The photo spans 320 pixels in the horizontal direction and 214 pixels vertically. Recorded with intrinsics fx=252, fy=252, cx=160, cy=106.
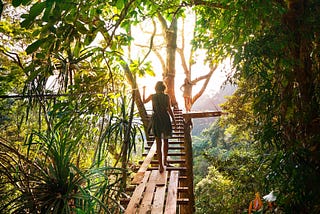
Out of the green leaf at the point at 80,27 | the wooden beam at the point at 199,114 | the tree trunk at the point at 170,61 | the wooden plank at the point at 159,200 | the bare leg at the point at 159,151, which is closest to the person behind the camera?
the green leaf at the point at 80,27

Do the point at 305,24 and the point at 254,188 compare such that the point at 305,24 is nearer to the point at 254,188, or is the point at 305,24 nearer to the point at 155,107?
the point at 155,107

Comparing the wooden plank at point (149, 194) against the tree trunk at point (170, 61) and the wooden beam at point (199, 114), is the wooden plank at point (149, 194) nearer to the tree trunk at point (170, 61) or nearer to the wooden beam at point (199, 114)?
the wooden beam at point (199, 114)

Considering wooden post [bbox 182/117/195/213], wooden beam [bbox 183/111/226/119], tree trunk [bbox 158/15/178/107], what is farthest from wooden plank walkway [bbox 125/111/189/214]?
tree trunk [bbox 158/15/178/107]

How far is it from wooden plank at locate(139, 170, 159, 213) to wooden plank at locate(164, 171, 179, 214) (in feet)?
0.50

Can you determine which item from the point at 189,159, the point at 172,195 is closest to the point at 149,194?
the point at 172,195

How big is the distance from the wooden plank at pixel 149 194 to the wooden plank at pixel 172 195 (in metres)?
0.15

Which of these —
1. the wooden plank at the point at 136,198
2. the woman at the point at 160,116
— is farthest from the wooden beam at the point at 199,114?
the wooden plank at the point at 136,198

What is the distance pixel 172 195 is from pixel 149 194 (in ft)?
0.70

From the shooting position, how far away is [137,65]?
1.93m

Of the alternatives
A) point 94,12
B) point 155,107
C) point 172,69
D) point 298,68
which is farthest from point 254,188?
point 172,69

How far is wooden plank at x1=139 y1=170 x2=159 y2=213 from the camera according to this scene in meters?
2.08

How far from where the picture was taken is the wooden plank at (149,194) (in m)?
2.08

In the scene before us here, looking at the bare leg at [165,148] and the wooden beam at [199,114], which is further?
the wooden beam at [199,114]

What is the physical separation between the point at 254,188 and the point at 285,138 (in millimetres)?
1849
